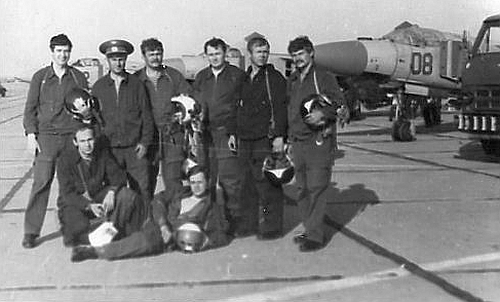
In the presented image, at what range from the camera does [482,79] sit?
10703mm

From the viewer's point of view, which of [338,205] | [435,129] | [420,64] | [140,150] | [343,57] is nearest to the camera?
[140,150]

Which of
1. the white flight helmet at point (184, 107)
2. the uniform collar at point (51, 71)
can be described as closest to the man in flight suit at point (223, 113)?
the white flight helmet at point (184, 107)

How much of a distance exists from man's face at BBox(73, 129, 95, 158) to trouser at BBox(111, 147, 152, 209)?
0.39m

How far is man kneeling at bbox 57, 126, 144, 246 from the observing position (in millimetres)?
5258

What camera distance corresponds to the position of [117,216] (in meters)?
5.25

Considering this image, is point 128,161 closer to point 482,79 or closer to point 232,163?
point 232,163

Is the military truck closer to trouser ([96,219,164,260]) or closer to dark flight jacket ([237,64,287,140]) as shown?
dark flight jacket ([237,64,287,140])

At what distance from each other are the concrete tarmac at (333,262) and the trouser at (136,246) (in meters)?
0.07

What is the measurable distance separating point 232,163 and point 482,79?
20.5ft

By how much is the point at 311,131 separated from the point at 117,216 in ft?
5.21

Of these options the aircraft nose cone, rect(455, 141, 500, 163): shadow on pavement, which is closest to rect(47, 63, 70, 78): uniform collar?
rect(455, 141, 500, 163): shadow on pavement

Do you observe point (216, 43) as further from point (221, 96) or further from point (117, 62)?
point (117, 62)

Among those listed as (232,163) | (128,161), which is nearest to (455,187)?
(232,163)

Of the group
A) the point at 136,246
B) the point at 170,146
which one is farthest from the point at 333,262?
the point at 170,146
